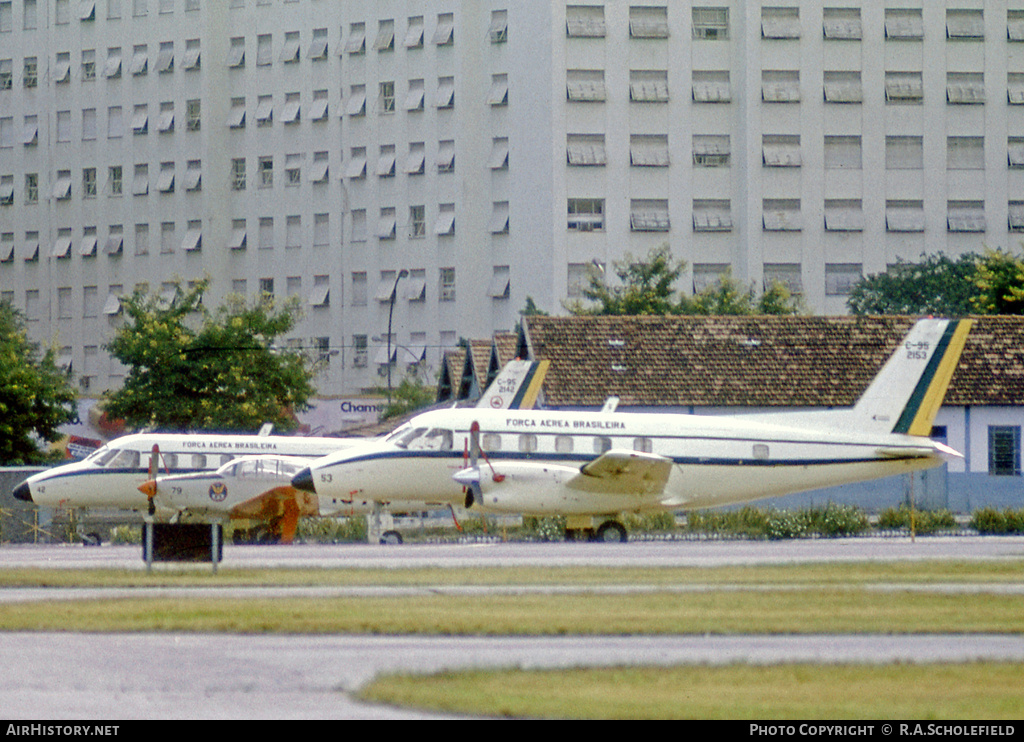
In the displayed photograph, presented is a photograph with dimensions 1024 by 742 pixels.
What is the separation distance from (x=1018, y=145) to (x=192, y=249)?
5009 centimetres

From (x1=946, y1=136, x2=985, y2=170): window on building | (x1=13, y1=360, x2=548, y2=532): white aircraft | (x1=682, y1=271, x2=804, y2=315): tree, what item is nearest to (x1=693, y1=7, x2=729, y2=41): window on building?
(x1=946, y1=136, x2=985, y2=170): window on building

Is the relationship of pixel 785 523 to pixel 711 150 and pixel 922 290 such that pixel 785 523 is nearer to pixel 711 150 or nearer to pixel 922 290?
pixel 922 290

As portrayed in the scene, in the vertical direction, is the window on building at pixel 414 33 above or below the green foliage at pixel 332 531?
above

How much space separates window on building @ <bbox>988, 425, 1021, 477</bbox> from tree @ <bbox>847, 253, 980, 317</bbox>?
32.2 m

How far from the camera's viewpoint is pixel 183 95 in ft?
354

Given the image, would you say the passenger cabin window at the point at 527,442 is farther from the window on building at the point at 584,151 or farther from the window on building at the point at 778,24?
the window on building at the point at 778,24

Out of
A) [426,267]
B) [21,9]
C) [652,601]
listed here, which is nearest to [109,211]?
[21,9]

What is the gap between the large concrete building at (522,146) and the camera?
3740 inches

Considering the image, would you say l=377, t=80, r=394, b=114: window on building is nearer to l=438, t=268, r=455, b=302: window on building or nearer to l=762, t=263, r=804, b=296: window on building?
l=438, t=268, r=455, b=302: window on building

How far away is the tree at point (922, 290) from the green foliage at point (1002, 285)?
16.7 meters

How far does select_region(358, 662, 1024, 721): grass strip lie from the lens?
1135 cm

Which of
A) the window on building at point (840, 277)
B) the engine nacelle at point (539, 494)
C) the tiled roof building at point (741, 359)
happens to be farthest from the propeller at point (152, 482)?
the window on building at point (840, 277)

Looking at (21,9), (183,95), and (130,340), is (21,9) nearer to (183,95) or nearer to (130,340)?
(183,95)

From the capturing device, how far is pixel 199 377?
220 feet
